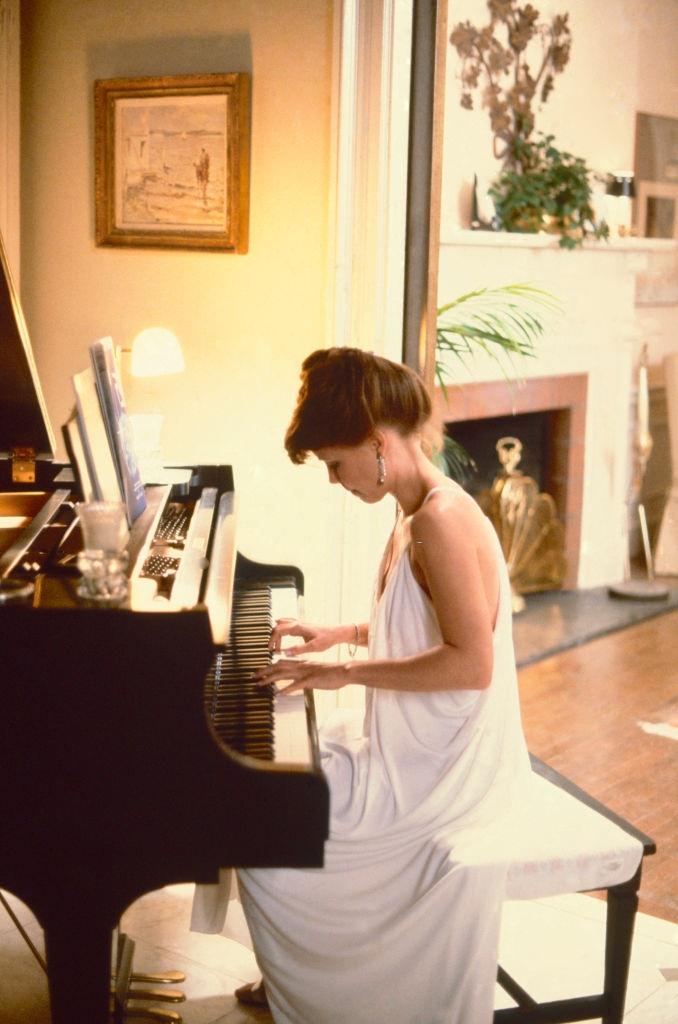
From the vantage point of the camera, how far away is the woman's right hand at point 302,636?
2.32m

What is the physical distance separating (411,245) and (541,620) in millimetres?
2633

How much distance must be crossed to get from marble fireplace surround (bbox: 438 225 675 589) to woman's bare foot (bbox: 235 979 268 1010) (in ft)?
10.5

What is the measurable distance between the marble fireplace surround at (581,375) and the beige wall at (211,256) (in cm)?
166

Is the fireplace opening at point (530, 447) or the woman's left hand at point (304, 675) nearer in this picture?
the woman's left hand at point (304, 675)

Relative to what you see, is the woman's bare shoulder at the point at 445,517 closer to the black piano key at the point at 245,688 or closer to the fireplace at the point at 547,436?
the black piano key at the point at 245,688

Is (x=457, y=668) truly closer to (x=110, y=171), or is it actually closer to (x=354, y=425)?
(x=354, y=425)

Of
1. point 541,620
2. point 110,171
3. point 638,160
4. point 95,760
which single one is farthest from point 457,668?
point 638,160

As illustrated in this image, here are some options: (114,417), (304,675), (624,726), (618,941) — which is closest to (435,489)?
(304,675)

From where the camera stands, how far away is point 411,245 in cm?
335

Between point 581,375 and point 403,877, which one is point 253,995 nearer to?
point 403,877

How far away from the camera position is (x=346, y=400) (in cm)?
204

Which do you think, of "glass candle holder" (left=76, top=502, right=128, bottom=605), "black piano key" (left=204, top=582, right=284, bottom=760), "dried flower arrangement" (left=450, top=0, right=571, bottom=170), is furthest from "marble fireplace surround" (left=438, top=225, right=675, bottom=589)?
"glass candle holder" (left=76, top=502, right=128, bottom=605)

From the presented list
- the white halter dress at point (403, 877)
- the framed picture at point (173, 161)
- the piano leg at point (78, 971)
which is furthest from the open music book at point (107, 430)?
the framed picture at point (173, 161)

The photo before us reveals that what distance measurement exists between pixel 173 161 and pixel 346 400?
203 centimetres
